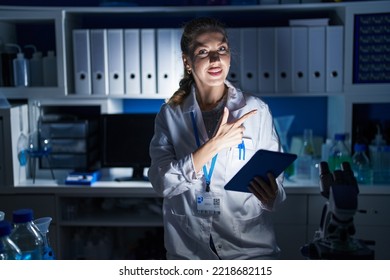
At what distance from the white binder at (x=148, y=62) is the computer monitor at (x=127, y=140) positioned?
0.12 meters

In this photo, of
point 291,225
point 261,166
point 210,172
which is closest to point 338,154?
point 291,225

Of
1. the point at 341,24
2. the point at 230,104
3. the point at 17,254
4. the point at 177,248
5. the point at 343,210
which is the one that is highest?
the point at 341,24

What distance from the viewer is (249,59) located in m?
2.02

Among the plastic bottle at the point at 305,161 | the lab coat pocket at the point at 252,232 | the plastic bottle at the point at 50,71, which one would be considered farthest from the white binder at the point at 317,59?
the plastic bottle at the point at 50,71

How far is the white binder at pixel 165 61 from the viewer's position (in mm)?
2027

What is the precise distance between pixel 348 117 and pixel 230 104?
0.92 meters

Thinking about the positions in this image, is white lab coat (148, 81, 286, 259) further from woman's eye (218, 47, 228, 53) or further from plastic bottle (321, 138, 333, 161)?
plastic bottle (321, 138, 333, 161)

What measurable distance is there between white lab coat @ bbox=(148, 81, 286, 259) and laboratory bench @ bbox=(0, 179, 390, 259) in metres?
0.68

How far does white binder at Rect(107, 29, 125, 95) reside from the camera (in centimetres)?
204

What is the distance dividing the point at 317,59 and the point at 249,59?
0.95 feet

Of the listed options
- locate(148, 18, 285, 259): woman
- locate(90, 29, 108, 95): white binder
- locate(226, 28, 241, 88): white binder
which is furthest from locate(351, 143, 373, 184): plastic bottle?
locate(90, 29, 108, 95): white binder

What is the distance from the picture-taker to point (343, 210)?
78 centimetres
